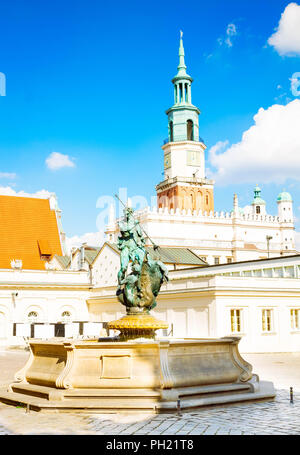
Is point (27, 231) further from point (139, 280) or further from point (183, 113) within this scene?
point (139, 280)

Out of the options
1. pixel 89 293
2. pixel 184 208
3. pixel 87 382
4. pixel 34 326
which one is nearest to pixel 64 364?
pixel 87 382

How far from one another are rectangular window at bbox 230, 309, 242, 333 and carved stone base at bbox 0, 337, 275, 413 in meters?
17.5

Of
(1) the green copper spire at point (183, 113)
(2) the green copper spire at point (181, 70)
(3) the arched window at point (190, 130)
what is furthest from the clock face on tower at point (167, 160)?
(2) the green copper spire at point (181, 70)

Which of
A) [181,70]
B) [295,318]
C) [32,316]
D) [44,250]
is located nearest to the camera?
[295,318]

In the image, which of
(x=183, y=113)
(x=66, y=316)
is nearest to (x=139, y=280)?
(x=66, y=316)

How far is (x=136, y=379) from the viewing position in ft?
37.8

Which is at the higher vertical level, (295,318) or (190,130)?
(190,130)

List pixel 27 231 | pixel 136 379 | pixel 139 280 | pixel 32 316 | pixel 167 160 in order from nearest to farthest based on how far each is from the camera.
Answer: pixel 136 379
pixel 139 280
pixel 32 316
pixel 27 231
pixel 167 160

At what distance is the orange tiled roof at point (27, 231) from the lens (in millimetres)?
51344

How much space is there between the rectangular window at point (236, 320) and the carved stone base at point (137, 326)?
51.5 feet

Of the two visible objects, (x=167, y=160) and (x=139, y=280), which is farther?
(x=167, y=160)

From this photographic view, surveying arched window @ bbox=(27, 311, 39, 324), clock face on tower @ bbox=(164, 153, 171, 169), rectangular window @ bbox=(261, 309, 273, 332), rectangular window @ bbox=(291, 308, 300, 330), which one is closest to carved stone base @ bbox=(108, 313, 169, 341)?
rectangular window @ bbox=(261, 309, 273, 332)

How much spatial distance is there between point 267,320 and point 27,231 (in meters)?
29.7

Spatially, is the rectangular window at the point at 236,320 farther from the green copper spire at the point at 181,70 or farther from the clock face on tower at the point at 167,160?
the green copper spire at the point at 181,70
